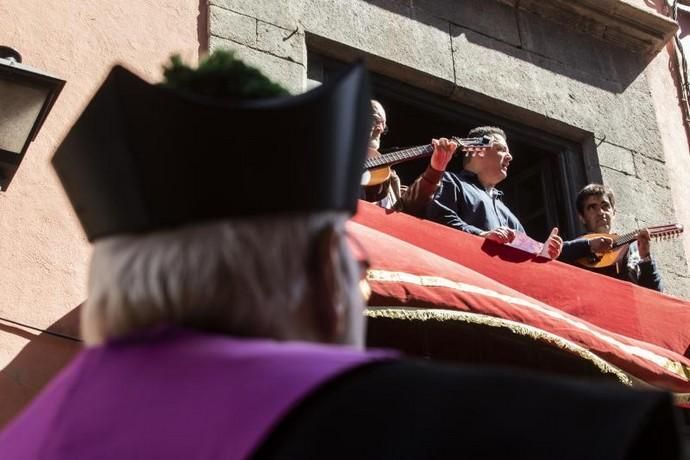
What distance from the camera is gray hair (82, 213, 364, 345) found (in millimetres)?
1438

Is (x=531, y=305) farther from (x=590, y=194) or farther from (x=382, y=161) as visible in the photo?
(x=590, y=194)

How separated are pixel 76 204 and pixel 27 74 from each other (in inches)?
82.7

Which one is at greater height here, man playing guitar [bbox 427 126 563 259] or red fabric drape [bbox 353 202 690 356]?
man playing guitar [bbox 427 126 563 259]

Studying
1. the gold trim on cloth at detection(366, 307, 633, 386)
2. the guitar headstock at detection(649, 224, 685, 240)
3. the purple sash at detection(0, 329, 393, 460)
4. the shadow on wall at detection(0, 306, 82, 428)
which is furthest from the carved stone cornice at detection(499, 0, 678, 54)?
the purple sash at detection(0, 329, 393, 460)

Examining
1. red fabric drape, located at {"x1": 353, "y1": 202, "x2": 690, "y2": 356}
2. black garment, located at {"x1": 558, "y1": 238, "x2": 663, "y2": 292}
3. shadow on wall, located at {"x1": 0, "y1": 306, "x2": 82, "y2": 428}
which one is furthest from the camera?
black garment, located at {"x1": 558, "y1": 238, "x2": 663, "y2": 292}

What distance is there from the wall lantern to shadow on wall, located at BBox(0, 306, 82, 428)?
771 mm

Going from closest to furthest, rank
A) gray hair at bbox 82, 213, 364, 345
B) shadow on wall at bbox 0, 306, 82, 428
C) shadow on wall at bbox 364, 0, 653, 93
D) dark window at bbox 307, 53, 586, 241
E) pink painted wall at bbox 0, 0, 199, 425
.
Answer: gray hair at bbox 82, 213, 364, 345, shadow on wall at bbox 0, 306, 82, 428, pink painted wall at bbox 0, 0, 199, 425, dark window at bbox 307, 53, 586, 241, shadow on wall at bbox 364, 0, 653, 93

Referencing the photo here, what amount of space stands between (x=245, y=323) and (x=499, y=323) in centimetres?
278

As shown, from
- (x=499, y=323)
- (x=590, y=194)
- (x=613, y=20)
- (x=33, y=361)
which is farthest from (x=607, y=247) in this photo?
(x=33, y=361)

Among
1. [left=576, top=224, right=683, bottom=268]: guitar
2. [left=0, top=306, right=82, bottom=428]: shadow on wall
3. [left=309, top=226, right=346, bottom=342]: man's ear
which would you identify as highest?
[left=576, top=224, right=683, bottom=268]: guitar

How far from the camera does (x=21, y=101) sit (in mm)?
3750

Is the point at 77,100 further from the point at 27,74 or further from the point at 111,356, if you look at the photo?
the point at 111,356

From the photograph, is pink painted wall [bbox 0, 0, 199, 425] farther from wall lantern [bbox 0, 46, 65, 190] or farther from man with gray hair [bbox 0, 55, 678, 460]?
man with gray hair [bbox 0, 55, 678, 460]

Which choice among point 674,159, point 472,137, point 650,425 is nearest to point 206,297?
point 650,425
